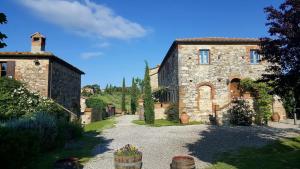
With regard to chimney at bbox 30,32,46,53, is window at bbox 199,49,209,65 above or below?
below

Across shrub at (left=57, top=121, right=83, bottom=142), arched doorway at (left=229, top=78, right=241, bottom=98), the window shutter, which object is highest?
the window shutter

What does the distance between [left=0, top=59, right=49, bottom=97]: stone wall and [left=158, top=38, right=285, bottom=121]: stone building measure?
32.3ft

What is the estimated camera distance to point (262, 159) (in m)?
9.66

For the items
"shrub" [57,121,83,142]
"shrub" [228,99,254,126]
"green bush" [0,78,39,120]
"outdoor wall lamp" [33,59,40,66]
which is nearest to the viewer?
"shrub" [57,121,83,142]

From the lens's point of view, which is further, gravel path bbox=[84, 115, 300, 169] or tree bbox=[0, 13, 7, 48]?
gravel path bbox=[84, 115, 300, 169]

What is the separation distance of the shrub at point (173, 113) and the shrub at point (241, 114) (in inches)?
175

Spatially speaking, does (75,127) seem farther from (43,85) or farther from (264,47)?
(264,47)

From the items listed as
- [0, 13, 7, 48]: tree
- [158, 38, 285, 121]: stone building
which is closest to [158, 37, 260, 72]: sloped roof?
[158, 38, 285, 121]: stone building

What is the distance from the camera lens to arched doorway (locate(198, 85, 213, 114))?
22906 millimetres

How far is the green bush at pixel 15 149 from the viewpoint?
6.65 meters

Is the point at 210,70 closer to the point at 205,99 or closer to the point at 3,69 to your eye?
the point at 205,99

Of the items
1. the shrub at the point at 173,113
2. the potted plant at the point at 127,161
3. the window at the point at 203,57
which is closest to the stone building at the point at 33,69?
the shrub at the point at 173,113

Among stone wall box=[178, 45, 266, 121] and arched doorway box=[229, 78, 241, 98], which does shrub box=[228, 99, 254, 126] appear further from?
arched doorway box=[229, 78, 241, 98]

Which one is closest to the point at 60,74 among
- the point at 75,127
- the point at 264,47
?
the point at 75,127
